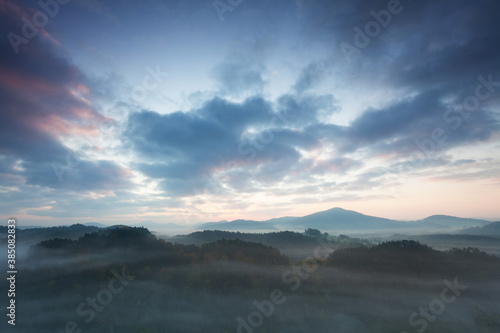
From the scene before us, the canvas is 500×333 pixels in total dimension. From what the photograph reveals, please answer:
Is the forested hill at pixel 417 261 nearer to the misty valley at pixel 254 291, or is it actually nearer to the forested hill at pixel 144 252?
the misty valley at pixel 254 291

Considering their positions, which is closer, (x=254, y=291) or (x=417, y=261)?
(x=254, y=291)

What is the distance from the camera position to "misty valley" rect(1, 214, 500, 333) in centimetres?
9156

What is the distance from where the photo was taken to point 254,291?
11269cm

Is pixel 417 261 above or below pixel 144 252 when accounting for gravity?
below

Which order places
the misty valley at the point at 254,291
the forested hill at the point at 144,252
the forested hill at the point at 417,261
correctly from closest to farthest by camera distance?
the misty valley at the point at 254,291 < the forested hill at the point at 417,261 < the forested hill at the point at 144,252

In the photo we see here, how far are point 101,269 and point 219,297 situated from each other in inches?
2426

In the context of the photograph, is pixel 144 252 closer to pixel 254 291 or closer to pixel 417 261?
pixel 254 291

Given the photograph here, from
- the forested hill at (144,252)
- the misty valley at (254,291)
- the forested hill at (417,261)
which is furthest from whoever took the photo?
the forested hill at (144,252)

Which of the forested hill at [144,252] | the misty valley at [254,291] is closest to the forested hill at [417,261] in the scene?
the misty valley at [254,291]

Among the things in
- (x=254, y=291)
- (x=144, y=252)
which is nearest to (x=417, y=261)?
(x=254, y=291)

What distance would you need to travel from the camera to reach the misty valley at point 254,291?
9156cm

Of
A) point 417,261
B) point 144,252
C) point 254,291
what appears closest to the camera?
point 254,291

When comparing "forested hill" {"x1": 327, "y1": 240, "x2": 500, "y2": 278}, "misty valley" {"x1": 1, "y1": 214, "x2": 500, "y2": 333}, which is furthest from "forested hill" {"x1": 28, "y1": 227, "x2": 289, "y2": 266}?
"forested hill" {"x1": 327, "y1": 240, "x2": 500, "y2": 278}

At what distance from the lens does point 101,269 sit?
118625 mm
